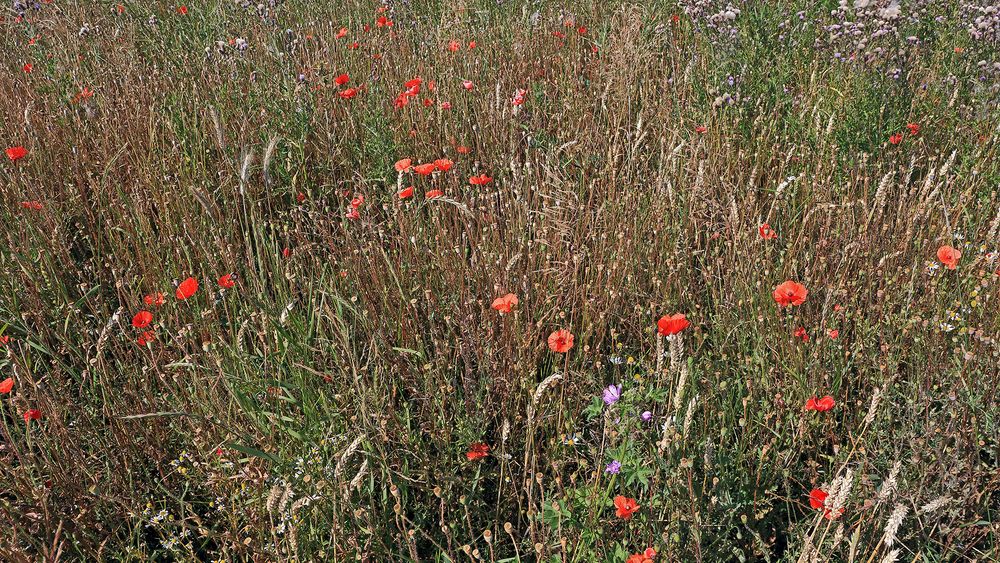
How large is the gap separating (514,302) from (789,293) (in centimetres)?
73

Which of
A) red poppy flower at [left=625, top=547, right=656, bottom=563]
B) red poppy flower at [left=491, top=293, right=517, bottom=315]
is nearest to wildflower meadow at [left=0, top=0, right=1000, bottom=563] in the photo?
red poppy flower at [left=625, top=547, right=656, bottom=563]

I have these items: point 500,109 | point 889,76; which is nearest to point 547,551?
point 500,109

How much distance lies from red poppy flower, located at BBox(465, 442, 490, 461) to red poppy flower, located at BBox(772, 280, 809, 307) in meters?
0.86

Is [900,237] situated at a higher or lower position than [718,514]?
higher

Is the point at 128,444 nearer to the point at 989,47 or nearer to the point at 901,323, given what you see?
the point at 901,323

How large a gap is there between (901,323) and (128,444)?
6.86 feet

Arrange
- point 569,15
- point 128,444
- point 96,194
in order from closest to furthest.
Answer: point 128,444
point 96,194
point 569,15

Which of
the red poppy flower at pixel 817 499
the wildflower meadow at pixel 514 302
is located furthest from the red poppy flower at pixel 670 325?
the red poppy flower at pixel 817 499

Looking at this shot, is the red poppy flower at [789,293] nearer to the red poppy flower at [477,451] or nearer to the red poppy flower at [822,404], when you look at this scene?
the red poppy flower at [822,404]

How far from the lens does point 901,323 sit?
6.53 feet

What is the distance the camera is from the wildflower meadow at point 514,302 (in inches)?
63.3

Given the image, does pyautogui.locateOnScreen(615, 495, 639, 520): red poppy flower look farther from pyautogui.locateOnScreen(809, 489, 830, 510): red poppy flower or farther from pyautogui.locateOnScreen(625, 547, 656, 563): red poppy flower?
pyautogui.locateOnScreen(809, 489, 830, 510): red poppy flower

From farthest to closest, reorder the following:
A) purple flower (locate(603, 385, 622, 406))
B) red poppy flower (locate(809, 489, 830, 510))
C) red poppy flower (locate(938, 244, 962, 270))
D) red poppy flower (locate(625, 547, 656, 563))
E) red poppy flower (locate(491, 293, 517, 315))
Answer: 1. red poppy flower (locate(938, 244, 962, 270))
2. red poppy flower (locate(491, 293, 517, 315))
3. purple flower (locate(603, 385, 622, 406))
4. red poppy flower (locate(809, 489, 830, 510))
5. red poppy flower (locate(625, 547, 656, 563))

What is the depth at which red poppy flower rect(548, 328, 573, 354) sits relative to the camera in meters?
1.79
